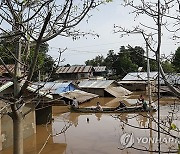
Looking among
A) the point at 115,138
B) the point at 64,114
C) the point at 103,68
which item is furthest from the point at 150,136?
the point at 103,68

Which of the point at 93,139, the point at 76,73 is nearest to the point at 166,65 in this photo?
the point at 93,139

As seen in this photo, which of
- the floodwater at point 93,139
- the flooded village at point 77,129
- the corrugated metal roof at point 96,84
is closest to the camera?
the flooded village at point 77,129

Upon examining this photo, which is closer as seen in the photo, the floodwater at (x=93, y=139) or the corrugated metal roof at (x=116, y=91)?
the floodwater at (x=93, y=139)

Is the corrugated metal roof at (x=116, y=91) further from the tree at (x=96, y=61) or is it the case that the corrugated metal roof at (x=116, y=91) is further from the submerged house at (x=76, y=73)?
the tree at (x=96, y=61)

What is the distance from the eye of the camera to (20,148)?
2564 mm

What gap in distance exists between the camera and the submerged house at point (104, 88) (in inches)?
883

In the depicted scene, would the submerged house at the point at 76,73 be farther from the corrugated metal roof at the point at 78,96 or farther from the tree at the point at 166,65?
the tree at the point at 166,65

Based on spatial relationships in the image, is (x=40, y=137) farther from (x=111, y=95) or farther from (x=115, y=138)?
(x=111, y=95)

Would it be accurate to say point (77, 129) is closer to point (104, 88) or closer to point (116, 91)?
point (104, 88)

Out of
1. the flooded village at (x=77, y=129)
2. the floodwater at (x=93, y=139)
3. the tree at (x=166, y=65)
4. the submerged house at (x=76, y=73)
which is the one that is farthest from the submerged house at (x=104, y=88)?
the tree at (x=166, y=65)

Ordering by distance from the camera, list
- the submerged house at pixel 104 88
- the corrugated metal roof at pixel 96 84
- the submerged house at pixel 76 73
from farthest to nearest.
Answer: the submerged house at pixel 76 73 → the corrugated metal roof at pixel 96 84 → the submerged house at pixel 104 88

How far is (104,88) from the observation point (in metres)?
22.4

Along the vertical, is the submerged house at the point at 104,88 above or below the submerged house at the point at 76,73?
below

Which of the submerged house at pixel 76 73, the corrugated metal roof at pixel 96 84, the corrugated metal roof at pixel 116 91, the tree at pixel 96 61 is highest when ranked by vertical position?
the tree at pixel 96 61
